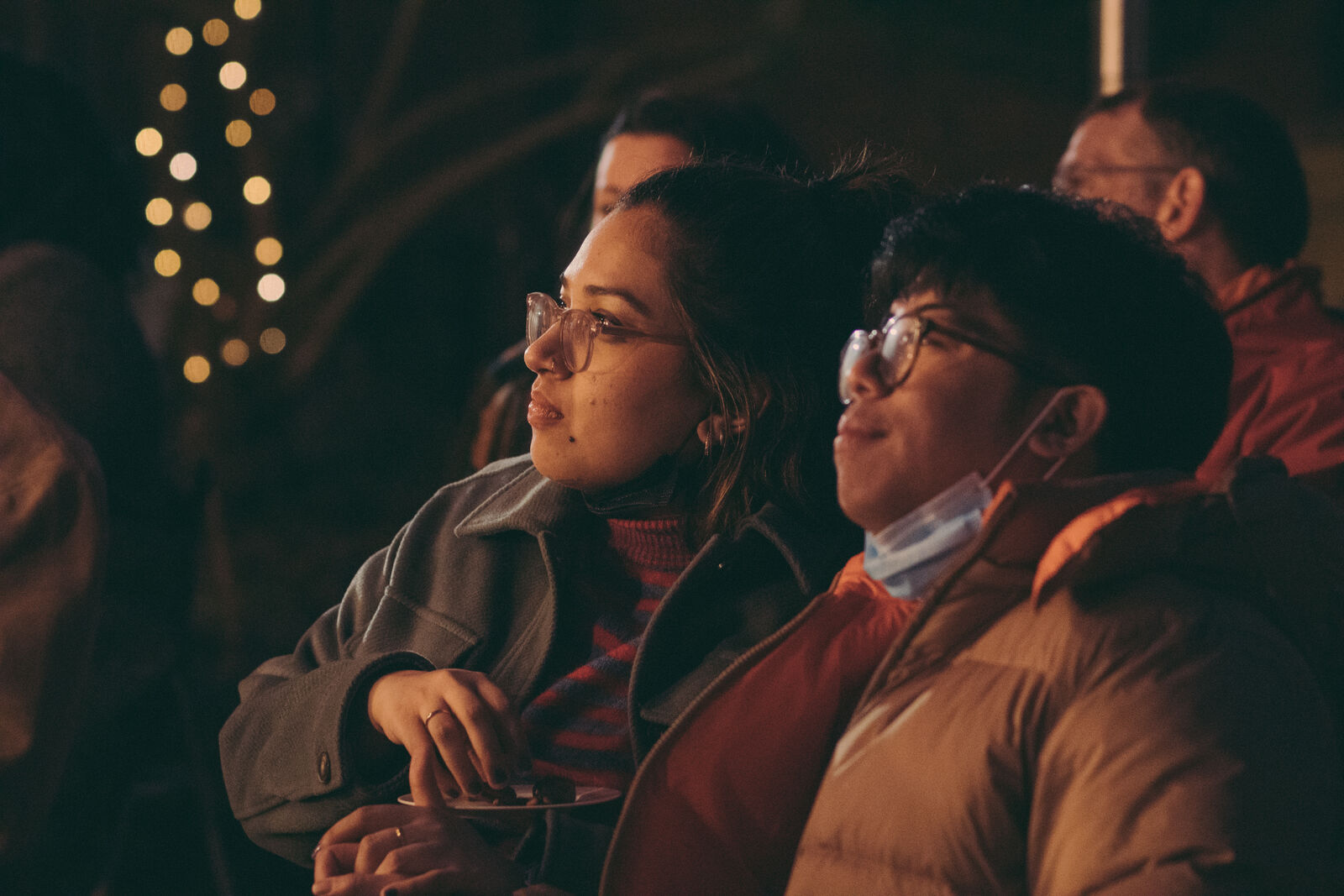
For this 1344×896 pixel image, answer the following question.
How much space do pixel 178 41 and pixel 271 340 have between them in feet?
6.28

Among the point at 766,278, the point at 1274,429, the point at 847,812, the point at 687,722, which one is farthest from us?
the point at 1274,429

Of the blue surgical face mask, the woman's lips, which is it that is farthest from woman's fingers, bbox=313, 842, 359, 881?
the blue surgical face mask

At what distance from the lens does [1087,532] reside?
1411mm

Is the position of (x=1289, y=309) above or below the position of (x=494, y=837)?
above

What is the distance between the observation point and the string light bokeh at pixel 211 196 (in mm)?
7484

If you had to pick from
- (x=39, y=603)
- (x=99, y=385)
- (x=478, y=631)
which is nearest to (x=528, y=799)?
(x=478, y=631)

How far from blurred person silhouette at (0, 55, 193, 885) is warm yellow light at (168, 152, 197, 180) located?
4228 mm

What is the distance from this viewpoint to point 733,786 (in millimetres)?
1687

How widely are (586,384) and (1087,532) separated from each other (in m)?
0.86

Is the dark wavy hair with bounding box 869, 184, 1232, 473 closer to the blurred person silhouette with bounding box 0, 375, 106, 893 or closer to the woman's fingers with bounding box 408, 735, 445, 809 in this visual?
the woman's fingers with bounding box 408, 735, 445, 809

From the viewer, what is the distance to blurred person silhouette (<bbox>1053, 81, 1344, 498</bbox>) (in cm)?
301

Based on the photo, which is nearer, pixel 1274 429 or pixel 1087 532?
pixel 1087 532

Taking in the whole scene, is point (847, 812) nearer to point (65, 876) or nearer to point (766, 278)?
point (766, 278)

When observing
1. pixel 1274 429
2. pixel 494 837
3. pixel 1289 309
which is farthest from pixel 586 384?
pixel 1289 309
